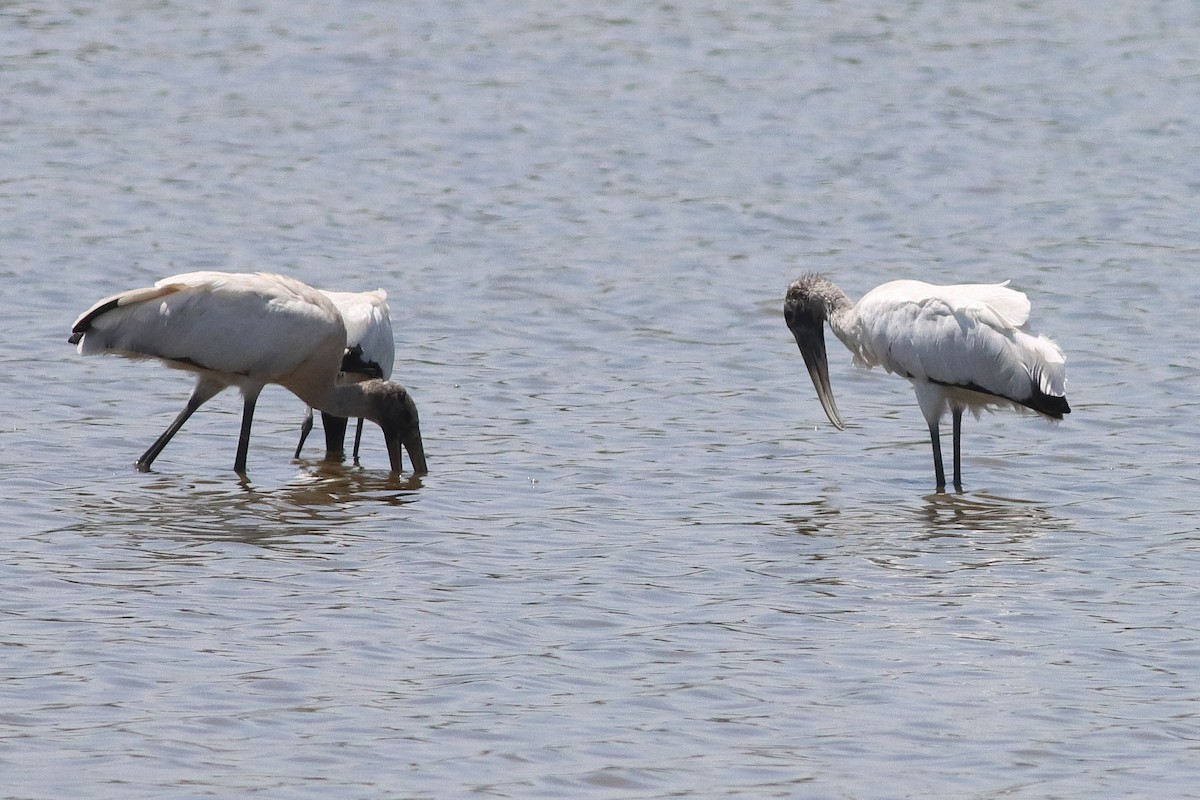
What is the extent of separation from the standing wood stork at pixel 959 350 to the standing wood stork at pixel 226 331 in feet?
7.82

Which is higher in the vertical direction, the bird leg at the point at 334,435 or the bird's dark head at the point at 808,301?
the bird's dark head at the point at 808,301

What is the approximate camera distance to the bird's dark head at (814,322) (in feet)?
36.9

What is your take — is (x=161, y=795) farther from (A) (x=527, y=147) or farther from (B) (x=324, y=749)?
(A) (x=527, y=147)

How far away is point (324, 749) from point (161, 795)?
0.55 m

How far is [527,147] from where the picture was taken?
19.2m

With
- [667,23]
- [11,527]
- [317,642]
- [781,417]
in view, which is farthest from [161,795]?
[667,23]

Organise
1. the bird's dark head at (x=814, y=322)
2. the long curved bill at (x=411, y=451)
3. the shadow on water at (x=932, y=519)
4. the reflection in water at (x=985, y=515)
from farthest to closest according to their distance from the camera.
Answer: the bird's dark head at (x=814, y=322), the long curved bill at (x=411, y=451), the reflection in water at (x=985, y=515), the shadow on water at (x=932, y=519)

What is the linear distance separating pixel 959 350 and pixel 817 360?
116 cm

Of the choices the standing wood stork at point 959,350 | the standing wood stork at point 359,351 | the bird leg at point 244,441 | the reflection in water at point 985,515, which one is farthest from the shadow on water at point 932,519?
the bird leg at point 244,441

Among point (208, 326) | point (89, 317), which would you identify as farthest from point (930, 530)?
point (89, 317)

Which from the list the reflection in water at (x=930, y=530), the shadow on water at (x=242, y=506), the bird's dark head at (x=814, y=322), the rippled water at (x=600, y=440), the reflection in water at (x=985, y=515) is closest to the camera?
the rippled water at (x=600, y=440)

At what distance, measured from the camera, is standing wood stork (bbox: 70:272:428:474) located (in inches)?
400

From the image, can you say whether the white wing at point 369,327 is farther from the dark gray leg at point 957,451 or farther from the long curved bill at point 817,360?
the dark gray leg at point 957,451

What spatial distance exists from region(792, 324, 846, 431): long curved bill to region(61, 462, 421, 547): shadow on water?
233 centimetres
